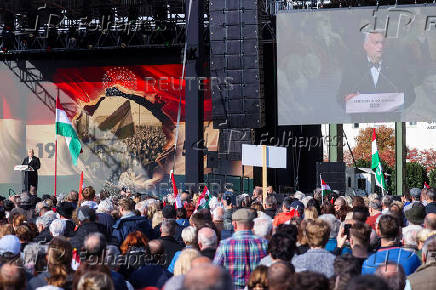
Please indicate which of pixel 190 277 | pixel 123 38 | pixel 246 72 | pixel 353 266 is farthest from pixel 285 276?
pixel 123 38

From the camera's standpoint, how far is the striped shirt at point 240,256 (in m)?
6.20

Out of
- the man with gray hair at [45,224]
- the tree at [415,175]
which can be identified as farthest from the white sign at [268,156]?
the tree at [415,175]

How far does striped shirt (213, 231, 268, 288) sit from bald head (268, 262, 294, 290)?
66.1 inches

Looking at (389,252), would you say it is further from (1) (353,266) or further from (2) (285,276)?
(2) (285,276)

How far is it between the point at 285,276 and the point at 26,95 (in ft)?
79.7

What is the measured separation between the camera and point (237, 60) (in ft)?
68.1

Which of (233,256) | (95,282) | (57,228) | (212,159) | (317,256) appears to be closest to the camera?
(95,282)

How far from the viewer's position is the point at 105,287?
14.2ft

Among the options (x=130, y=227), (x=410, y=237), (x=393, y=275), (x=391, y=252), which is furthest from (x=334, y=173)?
(x=393, y=275)

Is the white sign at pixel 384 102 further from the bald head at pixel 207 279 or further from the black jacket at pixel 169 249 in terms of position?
the bald head at pixel 207 279

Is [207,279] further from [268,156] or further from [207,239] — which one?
[268,156]

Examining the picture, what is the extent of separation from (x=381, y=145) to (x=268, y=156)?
4666 cm

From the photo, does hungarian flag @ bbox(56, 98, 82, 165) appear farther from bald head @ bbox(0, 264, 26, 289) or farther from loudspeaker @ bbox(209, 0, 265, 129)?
bald head @ bbox(0, 264, 26, 289)

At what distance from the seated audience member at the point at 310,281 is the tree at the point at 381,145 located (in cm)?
5339
